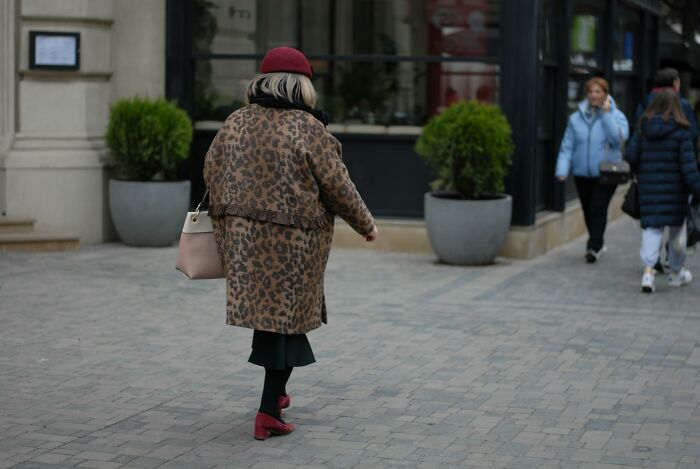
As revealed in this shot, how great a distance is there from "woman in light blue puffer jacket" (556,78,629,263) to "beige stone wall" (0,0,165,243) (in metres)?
4.61

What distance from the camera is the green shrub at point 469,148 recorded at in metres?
12.2

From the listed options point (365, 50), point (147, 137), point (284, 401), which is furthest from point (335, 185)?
point (365, 50)

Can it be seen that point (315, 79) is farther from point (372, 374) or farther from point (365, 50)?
point (372, 374)

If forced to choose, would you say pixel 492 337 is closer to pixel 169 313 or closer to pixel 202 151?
pixel 169 313

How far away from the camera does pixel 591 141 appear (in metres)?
12.9

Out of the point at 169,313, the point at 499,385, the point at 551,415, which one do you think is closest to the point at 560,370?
the point at 499,385

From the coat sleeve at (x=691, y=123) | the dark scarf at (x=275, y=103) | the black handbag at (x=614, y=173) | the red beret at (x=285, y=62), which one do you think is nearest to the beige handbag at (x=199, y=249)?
the dark scarf at (x=275, y=103)

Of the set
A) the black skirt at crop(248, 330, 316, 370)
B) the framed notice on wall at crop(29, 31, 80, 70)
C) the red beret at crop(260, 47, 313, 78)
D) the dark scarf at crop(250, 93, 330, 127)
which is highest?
the framed notice on wall at crop(29, 31, 80, 70)

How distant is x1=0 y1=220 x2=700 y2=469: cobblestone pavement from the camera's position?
606cm

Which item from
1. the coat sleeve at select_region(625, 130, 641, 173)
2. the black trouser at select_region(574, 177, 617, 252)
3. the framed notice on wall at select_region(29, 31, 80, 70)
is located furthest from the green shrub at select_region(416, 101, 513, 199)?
the framed notice on wall at select_region(29, 31, 80, 70)

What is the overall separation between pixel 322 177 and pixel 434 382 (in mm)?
1868

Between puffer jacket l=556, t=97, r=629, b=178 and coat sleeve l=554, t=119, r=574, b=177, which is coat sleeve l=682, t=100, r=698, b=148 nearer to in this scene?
puffer jacket l=556, t=97, r=629, b=178

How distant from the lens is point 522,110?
13.0 metres

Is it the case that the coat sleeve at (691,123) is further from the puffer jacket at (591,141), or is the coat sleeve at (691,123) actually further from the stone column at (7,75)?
the stone column at (7,75)
